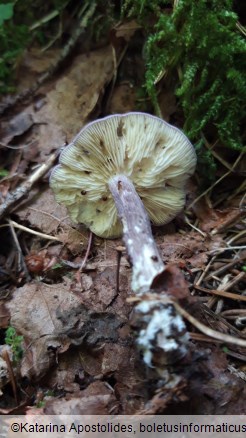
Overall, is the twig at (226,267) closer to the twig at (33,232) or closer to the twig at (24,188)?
the twig at (33,232)

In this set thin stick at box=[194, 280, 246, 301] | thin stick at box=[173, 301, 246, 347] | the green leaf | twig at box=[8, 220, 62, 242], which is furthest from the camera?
the green leaf

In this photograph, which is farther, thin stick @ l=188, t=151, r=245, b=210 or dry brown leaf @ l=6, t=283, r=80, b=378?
thin stick @ l=188, t=151, r=245, b=210

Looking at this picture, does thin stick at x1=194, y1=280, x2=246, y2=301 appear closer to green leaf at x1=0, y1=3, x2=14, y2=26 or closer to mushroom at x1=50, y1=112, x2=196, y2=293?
mushroom at x1=50, y1=112, x2=196, y2=293

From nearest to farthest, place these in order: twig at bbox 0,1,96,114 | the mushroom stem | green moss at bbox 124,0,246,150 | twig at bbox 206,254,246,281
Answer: the mushroom stem, twig at bbox 206,254,246,281, green moss at bbox 124,0,246,150, twig at bbox 0,1,96,114

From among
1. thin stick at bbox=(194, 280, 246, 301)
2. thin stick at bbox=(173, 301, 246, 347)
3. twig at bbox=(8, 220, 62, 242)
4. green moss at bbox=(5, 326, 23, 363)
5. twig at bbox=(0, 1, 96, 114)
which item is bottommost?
green moss at bbox=(5, 326, 23, 363)

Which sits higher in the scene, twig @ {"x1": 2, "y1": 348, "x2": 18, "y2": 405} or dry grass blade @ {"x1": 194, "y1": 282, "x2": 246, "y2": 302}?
dry grass blade @ {"x1": 194, "y1": 282, "x2": 246, "y2": 302}

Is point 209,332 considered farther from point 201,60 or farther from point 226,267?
point 201,60

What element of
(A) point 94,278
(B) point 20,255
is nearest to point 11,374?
(A) point 94,278
